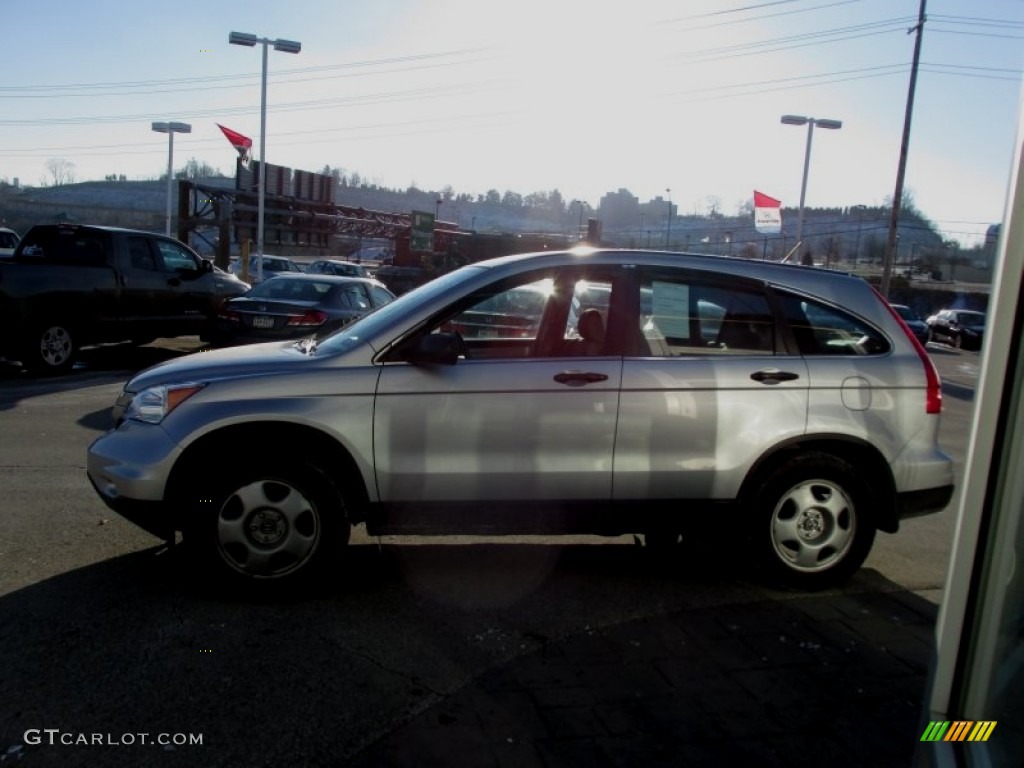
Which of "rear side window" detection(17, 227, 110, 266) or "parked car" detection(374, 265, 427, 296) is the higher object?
"rear side window" detection(17, 227, 110, 266)

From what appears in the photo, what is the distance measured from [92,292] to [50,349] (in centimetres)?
100

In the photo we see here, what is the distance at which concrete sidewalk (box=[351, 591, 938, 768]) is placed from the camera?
2.94m

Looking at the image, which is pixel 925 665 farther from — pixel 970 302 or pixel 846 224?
pixel 846 224

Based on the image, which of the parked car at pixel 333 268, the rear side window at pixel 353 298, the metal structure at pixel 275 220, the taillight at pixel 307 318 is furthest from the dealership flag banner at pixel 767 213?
the parked car at pixel 333 268

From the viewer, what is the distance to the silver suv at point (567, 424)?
414cm

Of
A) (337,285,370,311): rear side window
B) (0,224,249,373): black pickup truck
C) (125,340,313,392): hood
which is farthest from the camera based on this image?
(337,285,370,311): rear side window

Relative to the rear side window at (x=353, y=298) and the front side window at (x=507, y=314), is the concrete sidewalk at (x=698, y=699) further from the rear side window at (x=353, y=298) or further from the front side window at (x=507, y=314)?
the rear side window at (x=353, y=298)

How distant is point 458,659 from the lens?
3629mm

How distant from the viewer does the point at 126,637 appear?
3.71 metres

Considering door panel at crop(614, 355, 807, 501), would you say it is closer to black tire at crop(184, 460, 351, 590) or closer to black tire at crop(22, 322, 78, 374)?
black tire at crop(184, 460, 351, 590)

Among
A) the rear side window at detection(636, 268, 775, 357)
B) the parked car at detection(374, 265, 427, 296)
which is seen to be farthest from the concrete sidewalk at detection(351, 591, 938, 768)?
the parked car at detection(374, 265, 427, 296)

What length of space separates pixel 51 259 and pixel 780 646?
448 inches

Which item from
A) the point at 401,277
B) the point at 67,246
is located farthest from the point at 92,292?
the point at 401,277

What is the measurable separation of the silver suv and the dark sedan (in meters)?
7.15
